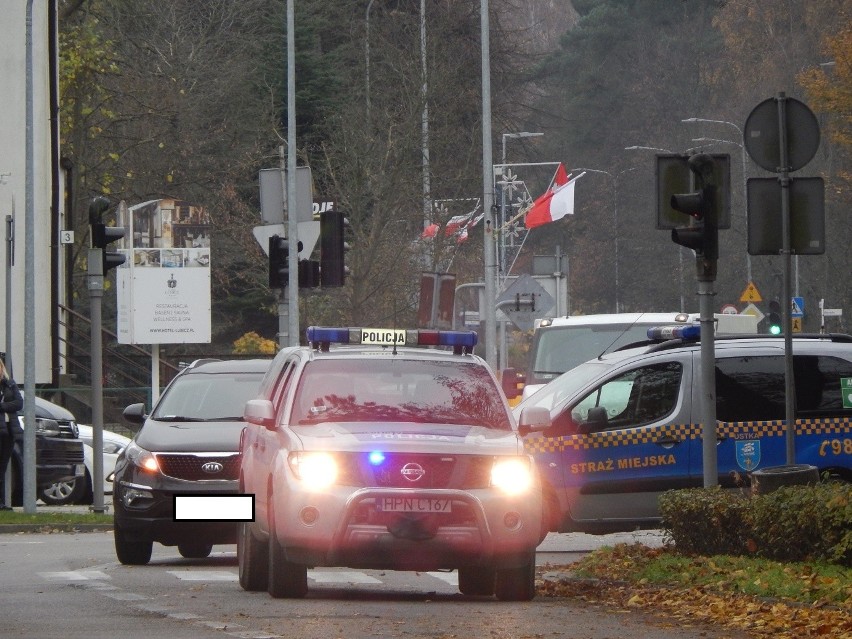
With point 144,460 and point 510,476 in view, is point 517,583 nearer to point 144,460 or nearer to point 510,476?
point 510,476

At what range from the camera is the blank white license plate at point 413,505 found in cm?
1157

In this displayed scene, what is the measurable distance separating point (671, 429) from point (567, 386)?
1143 mm

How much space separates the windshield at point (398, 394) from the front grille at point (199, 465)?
284 centimetres

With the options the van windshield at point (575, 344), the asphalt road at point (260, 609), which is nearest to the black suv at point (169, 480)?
the asphalt road at point (260, 609)

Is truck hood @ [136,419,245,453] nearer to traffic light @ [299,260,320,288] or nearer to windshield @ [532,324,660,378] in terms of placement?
traffic light @ [299,260,320,288]

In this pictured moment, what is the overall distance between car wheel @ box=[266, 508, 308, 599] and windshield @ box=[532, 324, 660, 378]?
1410 cm

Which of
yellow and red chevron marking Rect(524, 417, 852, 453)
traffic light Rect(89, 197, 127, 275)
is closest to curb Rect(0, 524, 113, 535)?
traffic light Rect(89, 197, 127, 275)

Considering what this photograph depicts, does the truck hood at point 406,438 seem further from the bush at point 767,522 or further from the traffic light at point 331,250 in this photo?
the traffic light at point 331,250

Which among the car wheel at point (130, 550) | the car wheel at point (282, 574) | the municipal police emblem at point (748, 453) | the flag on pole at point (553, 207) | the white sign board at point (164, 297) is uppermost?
the flag on pole at point (553, 207)

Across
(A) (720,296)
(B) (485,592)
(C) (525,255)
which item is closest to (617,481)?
(B) (485,592)

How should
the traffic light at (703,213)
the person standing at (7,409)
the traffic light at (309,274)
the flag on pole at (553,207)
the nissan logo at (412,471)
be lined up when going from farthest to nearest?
the flag on pole at (553,207) → the traffic light at (309,274) → the person standing at (7,409) → the traffic light at (703,213) → the nissan logo at (412,471)

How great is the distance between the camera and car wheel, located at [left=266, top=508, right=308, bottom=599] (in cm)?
1202

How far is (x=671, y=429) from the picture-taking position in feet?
55.0

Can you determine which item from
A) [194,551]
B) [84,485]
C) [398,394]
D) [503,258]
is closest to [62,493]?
[84,485]
